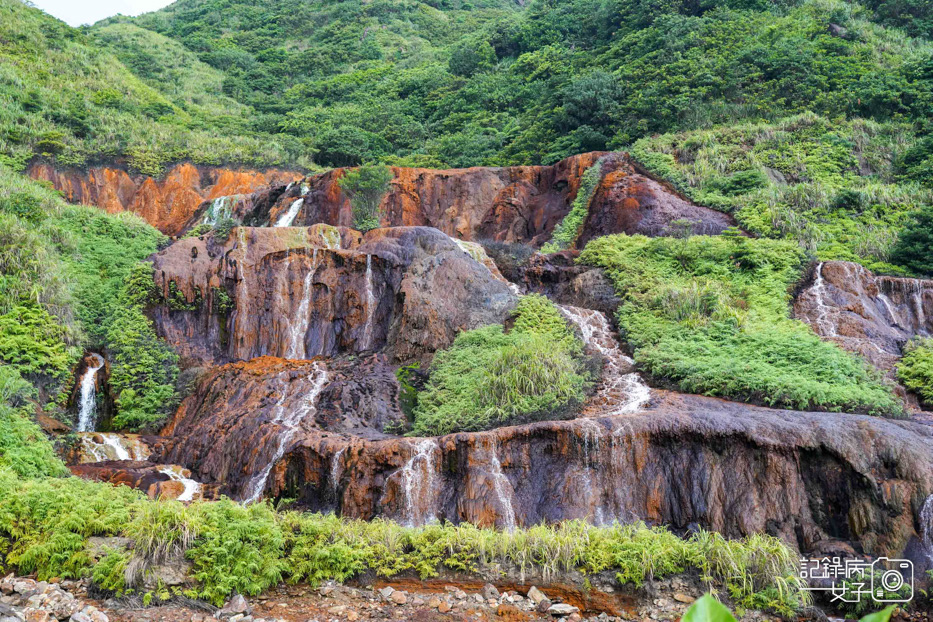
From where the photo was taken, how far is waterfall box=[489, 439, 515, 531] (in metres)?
11.6

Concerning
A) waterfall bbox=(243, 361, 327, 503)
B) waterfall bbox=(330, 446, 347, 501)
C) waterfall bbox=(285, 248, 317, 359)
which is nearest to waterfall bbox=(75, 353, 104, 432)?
waterfall bbox=(285, 248, 317, 359)

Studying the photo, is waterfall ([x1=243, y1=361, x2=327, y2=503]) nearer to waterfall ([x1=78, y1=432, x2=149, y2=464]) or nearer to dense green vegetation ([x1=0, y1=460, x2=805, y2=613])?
waterfall ([x1=78, y1=432, x2=149, y2=464])

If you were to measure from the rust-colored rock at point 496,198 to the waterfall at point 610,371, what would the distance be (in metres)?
6.29

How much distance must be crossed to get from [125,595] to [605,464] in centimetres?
794

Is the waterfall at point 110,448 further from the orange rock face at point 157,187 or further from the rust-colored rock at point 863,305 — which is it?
the rust-colored rock at point 863,305

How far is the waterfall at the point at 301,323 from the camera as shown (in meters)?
19.7

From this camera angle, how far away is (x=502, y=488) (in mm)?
11867

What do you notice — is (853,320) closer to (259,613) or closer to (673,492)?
(673,492)

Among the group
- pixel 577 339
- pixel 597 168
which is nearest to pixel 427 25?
pixel 597 168

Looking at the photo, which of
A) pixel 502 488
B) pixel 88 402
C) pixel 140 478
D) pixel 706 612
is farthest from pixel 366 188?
pixel 706 612

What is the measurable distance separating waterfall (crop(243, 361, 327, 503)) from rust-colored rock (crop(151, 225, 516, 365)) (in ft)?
7.18

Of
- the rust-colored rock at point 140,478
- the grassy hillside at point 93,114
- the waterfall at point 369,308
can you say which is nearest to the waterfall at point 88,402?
the rust-colored rock at point 140,478

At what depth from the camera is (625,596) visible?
867 centimetres

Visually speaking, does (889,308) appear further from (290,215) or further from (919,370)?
(290,215)
